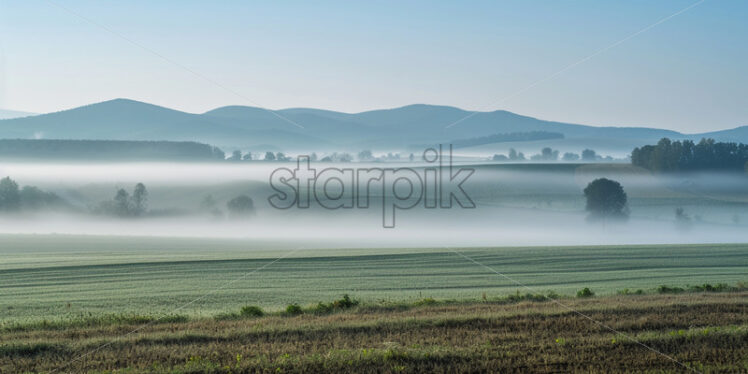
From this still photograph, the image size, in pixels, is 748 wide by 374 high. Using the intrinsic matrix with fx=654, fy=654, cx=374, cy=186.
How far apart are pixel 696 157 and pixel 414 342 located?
111m

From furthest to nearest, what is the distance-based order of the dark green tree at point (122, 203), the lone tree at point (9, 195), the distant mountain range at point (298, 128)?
1. the distant mountain range at point (298, 128)
2. the dark green tree at point (122, 203)
3. the lone tree at point (9, 195)

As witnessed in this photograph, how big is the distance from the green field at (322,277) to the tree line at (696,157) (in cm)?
6517

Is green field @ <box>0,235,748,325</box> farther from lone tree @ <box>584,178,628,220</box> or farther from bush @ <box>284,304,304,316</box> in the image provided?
lone tree @ <box>584,178,628,220</box>

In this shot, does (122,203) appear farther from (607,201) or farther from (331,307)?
(331,307)

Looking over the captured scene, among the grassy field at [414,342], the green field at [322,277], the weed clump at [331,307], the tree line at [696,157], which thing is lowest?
the green field at [322,277]

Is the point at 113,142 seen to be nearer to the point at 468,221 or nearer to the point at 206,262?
the point at 468,221

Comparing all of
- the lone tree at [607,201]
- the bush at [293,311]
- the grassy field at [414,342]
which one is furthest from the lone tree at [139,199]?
the grassy field at [414,342]

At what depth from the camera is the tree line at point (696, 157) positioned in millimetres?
110438

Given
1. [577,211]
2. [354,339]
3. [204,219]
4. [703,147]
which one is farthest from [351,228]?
[354,339]

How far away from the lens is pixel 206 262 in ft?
133

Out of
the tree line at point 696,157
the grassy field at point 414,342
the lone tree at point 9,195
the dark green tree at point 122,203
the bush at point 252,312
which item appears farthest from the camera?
the tree line at point 696,157

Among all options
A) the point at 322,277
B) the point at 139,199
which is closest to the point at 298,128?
the point at 139,199

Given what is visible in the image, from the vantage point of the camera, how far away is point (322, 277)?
3384cm

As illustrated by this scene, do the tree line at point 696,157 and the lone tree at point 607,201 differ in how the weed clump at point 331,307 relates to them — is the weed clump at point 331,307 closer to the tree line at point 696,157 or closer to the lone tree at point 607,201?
the lone tree at point 607,201
